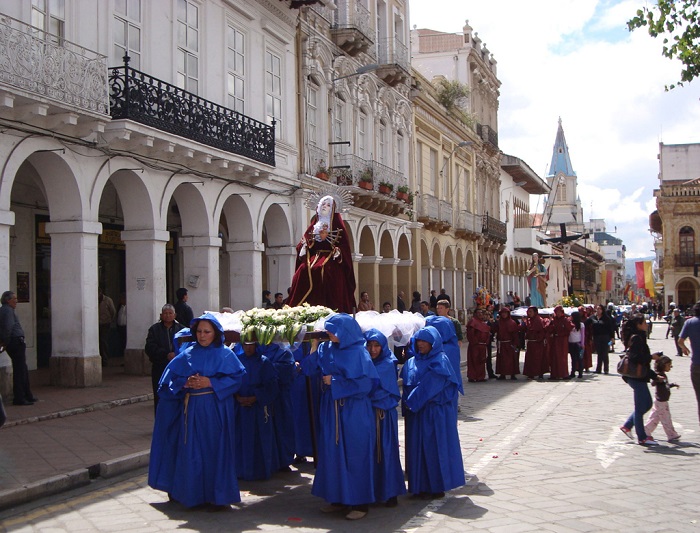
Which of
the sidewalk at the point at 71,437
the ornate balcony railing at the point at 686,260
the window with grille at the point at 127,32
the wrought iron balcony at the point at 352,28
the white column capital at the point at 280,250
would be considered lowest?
the sidewalk at the point at 71,437

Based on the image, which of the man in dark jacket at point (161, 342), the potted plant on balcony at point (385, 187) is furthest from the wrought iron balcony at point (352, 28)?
the man in dark jacket at point (161, 342)

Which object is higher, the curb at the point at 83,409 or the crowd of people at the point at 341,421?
the crowd of people at the point at 341,421

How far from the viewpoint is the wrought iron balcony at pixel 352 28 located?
25344mm

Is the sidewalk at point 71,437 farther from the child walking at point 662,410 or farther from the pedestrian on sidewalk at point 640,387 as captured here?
the child walking at point 662,410

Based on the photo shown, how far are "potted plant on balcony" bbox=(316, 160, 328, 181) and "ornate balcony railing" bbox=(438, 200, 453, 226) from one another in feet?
42.8

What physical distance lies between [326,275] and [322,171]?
1484 cm

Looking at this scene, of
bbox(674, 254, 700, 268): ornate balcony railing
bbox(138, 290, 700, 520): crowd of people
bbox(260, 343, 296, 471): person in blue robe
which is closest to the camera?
bbox(138, 290, 700, 520): crowd of people

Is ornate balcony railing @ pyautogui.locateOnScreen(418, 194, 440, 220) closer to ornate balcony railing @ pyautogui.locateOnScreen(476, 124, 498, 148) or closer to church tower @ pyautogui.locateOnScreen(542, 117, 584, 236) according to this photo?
ornate balcony railing @ pyautogui.locateOnScreen(476, 124, 498, 148)

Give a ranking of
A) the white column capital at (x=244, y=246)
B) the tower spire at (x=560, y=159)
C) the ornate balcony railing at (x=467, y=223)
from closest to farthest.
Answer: the white column capital at (x=244, y=246)
the ornate balcony railing at (x=467, y=223)
the tower spire at (x=560, y=159)

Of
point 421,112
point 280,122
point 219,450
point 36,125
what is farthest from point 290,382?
point 421,112

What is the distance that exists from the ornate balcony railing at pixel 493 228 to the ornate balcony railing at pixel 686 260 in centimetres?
2349

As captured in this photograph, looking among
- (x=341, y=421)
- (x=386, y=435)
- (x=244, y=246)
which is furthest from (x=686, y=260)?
(x=341, y=421)

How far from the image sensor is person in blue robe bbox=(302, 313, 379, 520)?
6.77 metres

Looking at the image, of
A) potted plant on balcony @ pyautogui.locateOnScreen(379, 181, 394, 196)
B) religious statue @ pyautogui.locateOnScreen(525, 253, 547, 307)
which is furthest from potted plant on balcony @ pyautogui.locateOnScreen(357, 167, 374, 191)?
religious statue @ pyautogui.locateOnScreen(525, 253, 547, 307)
